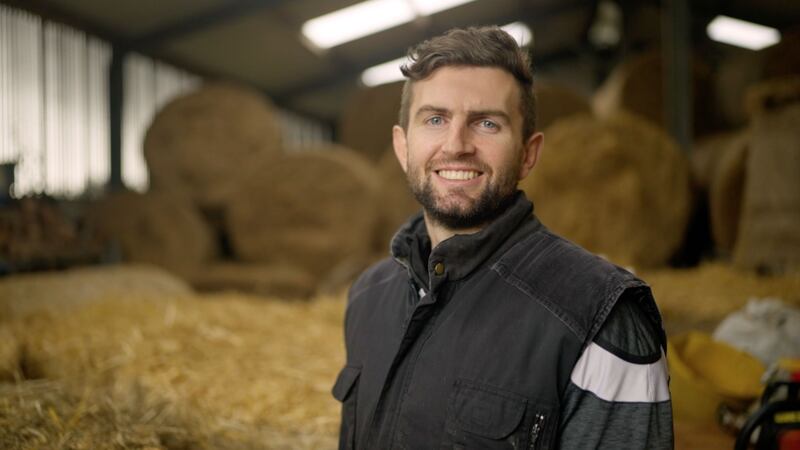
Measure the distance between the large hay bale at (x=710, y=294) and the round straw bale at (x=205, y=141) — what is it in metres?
4.47

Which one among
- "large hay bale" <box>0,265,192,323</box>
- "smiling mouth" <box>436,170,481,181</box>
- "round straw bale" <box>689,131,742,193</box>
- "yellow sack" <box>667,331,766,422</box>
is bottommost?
"yellow sack" <box>667,331,766,422</box>

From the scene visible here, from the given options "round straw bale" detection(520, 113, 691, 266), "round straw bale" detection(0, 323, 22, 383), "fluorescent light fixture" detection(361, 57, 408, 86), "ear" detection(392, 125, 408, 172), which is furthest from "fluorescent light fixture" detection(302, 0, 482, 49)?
"ear" detection(392, 125, 408, 172)

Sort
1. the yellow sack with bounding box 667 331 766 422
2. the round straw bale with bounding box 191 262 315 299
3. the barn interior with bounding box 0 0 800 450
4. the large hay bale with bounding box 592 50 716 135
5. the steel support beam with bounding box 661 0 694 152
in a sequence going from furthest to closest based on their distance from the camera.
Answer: the large hay bale with bounding box 592 50 716 135 < the round straw bale with bounding box 191 262 315 299 < the steel support beam with bounding box 661 0 694 152 < the barn interior with bounding box 0 0 800 450 < the yellow sack with bounding box 667 331 766 422

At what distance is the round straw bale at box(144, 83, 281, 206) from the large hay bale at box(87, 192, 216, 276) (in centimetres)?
62

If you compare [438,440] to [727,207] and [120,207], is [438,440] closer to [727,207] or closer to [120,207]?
[727,207]

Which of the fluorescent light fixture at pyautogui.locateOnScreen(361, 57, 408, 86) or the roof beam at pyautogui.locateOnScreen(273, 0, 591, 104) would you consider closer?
the roof beam at pyautogui.locateOnScreen(273, 0, 591, 104)

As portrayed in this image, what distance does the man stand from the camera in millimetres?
1200

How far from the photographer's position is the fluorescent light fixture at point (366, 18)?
805cm

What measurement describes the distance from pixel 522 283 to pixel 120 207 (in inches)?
215

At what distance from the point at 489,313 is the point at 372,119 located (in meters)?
6.40

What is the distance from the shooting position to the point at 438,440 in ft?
4.18

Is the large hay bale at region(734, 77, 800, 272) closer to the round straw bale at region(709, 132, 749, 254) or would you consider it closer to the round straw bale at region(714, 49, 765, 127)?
the round straw bale at region(709, 132, 749, 254)

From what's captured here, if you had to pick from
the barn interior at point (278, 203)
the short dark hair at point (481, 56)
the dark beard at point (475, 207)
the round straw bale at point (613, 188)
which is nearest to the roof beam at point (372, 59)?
the barn interior at point (278, 203)

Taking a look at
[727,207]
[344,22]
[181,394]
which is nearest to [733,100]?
[727,207]
